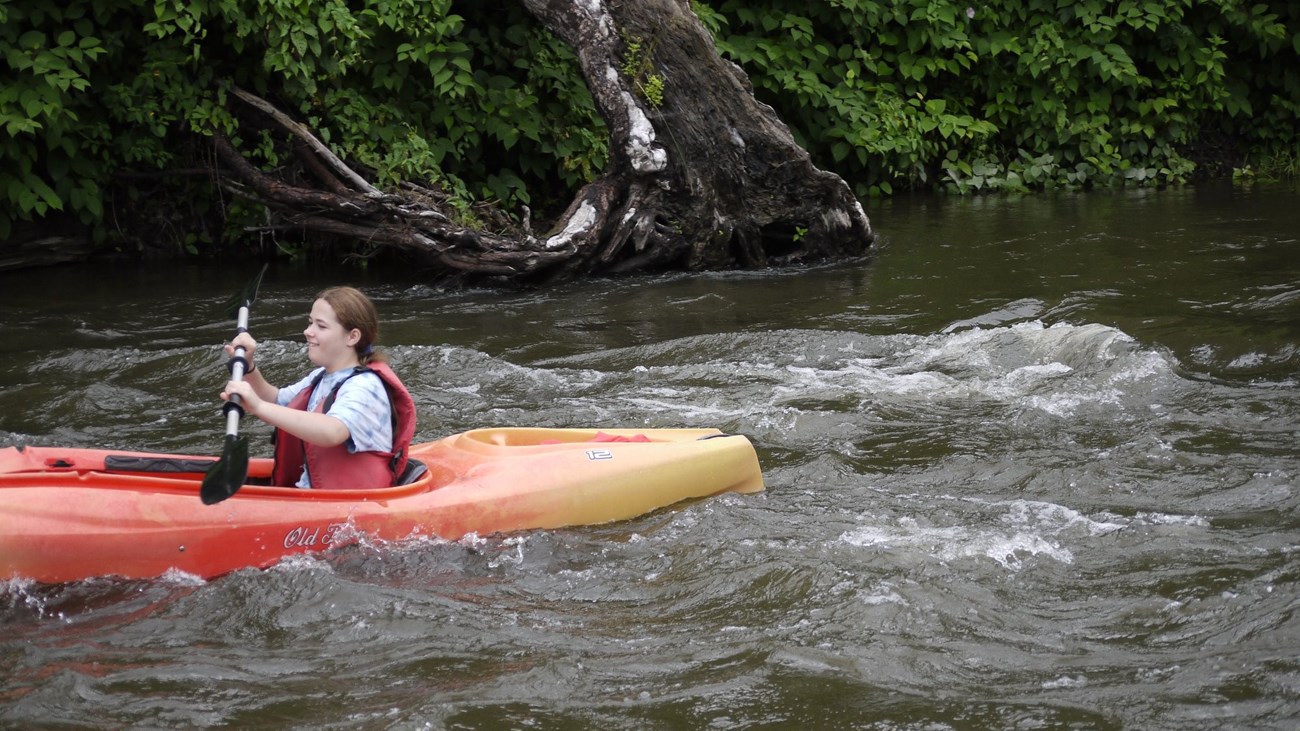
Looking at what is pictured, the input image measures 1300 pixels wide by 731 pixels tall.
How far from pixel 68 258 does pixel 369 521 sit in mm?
6205

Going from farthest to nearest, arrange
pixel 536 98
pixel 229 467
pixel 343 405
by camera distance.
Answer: pixel 536 98
pixel 343 405
pixel 229 467

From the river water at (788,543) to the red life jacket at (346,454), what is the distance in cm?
26

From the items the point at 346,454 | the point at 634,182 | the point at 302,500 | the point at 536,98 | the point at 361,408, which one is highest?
the point at 536,98

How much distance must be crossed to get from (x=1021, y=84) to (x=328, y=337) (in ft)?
33.2

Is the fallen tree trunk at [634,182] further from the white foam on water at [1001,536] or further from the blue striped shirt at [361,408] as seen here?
the white foam on water at [1001,536]

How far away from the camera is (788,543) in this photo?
4094 millimetres

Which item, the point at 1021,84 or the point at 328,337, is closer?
the point at 328,337

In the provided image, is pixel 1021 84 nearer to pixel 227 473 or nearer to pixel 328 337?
pixel 328 337

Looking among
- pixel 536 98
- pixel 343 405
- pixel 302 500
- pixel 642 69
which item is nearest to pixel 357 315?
pixel 343 405

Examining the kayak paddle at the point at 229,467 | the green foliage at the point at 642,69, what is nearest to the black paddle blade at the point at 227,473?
the kayak paddle at the point at 229,467

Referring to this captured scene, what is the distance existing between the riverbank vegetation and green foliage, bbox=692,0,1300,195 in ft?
0.09

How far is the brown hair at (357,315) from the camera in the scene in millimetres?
4039

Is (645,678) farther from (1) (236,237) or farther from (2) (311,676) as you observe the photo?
(1) (236,237)

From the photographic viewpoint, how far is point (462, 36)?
9664mm
